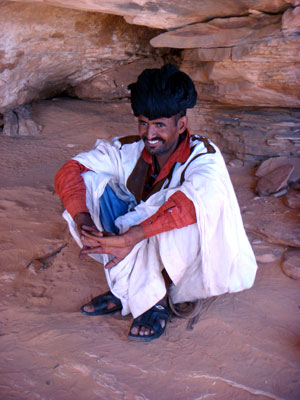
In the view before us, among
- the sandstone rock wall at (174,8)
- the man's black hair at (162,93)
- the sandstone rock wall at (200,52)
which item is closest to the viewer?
the man's black hair at (162,93)

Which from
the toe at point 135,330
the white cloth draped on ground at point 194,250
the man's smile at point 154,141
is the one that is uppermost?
the man's smile at point 154,141

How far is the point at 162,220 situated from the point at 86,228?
1.28 feet

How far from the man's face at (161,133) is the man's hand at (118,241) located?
50 cm

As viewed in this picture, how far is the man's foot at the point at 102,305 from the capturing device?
87.0 inches

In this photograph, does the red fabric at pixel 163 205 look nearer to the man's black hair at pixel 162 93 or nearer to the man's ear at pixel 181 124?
the man's ear at pixel 181 124

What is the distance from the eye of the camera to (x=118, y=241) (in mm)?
1945

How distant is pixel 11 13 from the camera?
4020mm

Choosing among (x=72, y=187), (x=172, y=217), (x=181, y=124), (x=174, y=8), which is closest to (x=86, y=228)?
(x=72, y=187)

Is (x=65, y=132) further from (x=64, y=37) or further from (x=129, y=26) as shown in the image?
(x=129, y=26)

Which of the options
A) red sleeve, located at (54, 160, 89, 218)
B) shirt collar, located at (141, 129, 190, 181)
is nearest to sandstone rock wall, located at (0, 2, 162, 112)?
red sleeve, located at (54, 160, 89, 218)

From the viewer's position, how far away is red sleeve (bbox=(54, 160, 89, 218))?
2162 mm

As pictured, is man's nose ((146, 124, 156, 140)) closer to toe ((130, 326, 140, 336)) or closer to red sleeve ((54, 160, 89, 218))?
red sleeve ((54, 160, 89, 218))

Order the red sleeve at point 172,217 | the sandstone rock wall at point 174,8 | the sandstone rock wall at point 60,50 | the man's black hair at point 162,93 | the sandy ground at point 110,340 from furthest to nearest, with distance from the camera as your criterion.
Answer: the sandstone rock wall at point 60,50 → the sandstone rock wall at point 174,8 → the man's black hair at point 162,93 → the red sleeve at point 172,217 → the sandy ground at point 110,340

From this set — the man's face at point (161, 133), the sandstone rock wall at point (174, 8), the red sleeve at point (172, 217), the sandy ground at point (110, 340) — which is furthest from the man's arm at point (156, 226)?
the sandstone rock wall at point (174, 8)
